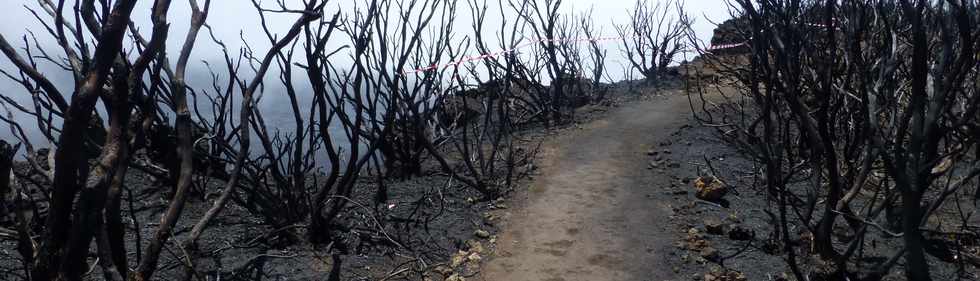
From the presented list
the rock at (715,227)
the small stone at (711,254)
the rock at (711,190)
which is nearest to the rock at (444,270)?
the small stone at (711,254)

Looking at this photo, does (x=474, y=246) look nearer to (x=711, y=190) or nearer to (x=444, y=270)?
(x=444, y=270)

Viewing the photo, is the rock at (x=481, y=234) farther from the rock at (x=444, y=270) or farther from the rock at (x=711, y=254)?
the rock at (x=711, y=254)

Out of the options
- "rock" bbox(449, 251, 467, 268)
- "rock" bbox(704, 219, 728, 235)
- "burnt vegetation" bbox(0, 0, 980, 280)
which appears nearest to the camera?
"burnt vegetation" bbox(0, 0, 980, 280)

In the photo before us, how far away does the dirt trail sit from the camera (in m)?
4.09

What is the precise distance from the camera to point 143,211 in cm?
504

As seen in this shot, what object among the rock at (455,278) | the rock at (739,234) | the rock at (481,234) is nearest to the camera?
the rock at (455,278)

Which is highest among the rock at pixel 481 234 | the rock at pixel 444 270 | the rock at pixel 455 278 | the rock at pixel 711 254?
the rock at pixel 481 234

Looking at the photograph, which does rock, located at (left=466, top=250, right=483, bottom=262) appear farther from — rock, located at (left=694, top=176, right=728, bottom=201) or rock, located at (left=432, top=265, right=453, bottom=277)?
rock, located at (left=694, top=176, right=728, bottom=201)

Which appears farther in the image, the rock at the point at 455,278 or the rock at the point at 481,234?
the rock at the point at 481,234

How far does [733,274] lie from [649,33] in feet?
45.6

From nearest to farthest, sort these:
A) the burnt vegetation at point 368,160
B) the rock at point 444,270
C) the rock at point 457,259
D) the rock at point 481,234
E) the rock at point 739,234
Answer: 1. the burnt vegetation at point 368,160
2. the rock at point 444,270
3. the rock at point 457,259
4. the rock at point 739,234
5. the rock at point 481,234

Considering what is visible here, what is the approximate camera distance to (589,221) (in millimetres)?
5078

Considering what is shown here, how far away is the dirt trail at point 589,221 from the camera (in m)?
4.09

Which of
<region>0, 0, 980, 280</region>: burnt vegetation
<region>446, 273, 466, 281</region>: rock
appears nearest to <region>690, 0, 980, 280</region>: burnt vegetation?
<region>0, 0, 980, 280</region>: burnt vegetation
